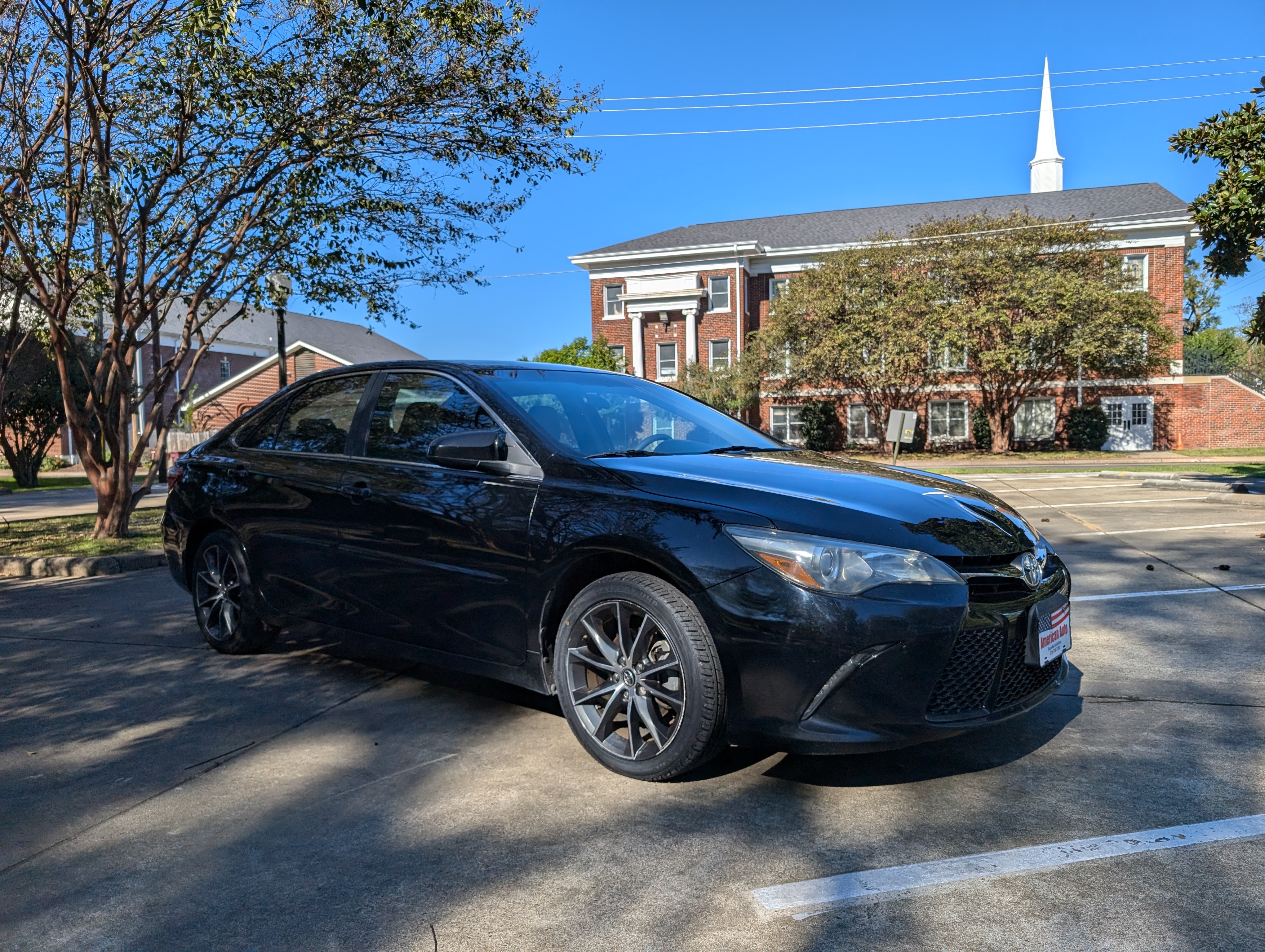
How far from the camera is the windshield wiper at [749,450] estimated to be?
434 centimetres

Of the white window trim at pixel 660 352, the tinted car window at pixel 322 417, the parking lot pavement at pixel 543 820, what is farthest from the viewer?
the white window trim at pixel 660 352

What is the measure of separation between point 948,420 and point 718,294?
491 inches

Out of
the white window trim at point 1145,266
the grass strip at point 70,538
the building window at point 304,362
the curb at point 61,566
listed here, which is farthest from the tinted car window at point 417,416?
the building window at point 304,362

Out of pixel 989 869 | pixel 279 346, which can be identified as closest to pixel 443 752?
pixel 989 869

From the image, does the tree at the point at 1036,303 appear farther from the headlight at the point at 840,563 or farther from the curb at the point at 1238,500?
the headlight at the point at 840,563

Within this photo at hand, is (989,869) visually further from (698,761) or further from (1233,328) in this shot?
(1233,328)

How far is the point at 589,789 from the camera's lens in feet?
11.2

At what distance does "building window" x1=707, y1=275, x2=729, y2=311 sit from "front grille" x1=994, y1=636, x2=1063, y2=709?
43783 mm

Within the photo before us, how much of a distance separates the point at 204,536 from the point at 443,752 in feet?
8.31

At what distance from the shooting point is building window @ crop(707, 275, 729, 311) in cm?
4625

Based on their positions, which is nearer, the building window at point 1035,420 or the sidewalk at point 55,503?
the sidewalk at point 55,503

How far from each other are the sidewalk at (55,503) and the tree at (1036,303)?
28624 millimetres

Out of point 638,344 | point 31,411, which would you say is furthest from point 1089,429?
point 31,411

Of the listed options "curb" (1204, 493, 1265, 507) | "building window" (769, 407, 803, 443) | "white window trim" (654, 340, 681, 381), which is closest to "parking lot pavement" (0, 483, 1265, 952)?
"curb" (1204, 493, 1265, 507)
